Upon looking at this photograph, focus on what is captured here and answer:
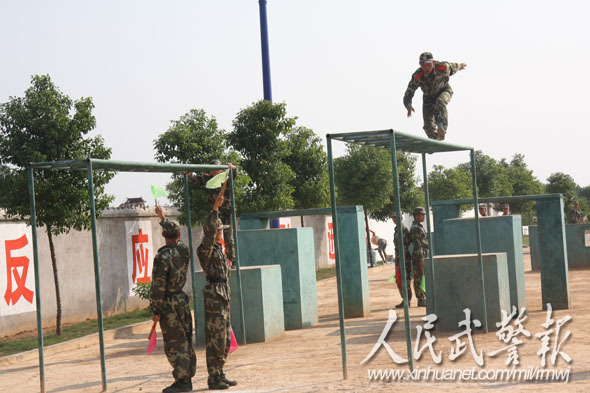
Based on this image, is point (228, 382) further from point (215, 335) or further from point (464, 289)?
point (464, 289)

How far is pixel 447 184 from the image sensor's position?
41938 mm

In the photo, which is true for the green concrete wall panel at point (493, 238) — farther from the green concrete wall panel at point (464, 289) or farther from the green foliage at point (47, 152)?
the green foliage at point (47, 152)

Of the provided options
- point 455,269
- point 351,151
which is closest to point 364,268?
point 455,269

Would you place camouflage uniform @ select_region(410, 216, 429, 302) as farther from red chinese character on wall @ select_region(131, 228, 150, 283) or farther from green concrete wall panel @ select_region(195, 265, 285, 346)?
red chinese character on wall @ select_region(131, 228, 150, 283)

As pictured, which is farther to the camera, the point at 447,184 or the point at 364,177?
the point at 447,184

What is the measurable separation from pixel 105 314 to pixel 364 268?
5.64m

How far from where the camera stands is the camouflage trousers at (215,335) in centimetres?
759

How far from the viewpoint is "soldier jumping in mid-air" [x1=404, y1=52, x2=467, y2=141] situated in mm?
9992

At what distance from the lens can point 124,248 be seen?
55.0 ft

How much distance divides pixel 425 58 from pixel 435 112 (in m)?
0.71

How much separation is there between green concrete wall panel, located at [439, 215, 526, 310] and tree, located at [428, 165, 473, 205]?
28.5 meters

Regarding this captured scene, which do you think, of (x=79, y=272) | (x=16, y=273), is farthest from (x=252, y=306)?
(x=79, y=272)

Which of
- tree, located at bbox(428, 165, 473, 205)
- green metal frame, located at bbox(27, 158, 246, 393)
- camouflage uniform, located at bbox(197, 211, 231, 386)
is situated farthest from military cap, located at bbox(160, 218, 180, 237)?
tree, located at bbox(428, 165, 473, 205)

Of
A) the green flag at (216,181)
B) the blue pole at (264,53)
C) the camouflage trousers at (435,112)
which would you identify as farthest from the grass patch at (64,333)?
the camouflage trousers at (435,112)
